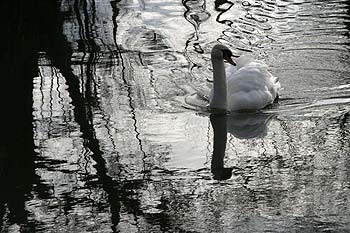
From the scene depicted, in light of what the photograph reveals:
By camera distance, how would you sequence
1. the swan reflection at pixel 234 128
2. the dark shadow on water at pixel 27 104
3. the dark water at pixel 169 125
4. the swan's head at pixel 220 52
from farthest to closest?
the swan's head at pixel 220 52 < the swan reflection at pixel 234 128 < the dark shadow on water at pixel 27 104 < the dark water at pixel 169 125

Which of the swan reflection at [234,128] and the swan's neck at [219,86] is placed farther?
the swan's neck at [219,86]

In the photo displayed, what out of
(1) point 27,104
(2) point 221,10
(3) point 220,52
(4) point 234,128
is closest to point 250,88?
(3) point 220,52

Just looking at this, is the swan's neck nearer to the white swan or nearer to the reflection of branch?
the white swan

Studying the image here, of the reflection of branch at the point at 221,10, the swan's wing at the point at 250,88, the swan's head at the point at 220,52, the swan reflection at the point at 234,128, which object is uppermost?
the reflection of branch at the point at 221,10

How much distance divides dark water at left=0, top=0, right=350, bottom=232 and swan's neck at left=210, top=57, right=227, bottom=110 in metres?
0.17

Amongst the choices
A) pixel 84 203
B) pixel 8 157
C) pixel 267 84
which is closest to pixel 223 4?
pixel 267 84

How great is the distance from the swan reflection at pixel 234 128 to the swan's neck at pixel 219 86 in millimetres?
126

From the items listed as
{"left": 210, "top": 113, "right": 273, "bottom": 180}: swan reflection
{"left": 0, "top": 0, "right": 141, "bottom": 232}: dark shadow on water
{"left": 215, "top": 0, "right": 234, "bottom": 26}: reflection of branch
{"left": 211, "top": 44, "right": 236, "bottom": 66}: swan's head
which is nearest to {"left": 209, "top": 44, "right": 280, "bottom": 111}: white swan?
{"left": 211, "top": 44, "right": 236, "bottom": 66}: swan's head

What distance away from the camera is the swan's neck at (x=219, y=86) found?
1012cm

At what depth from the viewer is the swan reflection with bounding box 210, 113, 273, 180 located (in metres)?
8.95

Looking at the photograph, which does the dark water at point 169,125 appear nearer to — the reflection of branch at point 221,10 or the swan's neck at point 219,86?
the reflection of branch at point 221,10

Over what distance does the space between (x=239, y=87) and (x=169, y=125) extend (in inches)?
44.0

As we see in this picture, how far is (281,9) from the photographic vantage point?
14977 millimetres

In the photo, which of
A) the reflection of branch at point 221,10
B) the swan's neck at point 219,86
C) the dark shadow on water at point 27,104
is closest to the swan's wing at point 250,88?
the swan's neck at point 219,86
